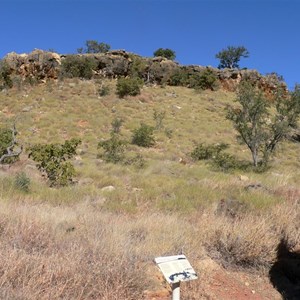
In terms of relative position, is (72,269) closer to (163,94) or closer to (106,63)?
(163,94)

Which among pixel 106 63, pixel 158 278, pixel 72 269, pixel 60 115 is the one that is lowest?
pixel 158 278

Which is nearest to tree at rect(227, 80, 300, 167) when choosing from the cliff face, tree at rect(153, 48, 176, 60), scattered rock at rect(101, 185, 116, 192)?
scattered rock at rect(101, 185, 116, 192)

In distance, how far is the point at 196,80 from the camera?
1473 inches

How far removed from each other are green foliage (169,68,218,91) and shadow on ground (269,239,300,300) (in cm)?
3237

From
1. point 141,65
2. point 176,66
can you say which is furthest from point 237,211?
point 176,66

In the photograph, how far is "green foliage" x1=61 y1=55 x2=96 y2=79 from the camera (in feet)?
110

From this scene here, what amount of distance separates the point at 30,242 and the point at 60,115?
22763 millimetres

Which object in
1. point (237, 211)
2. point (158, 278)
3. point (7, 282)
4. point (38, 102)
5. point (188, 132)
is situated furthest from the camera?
point (38, 102)

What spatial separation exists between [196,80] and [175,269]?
3548cm

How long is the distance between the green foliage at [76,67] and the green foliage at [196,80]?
8351 mm

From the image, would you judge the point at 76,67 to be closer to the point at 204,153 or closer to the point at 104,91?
the point at 104,91

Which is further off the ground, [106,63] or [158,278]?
[106,63]

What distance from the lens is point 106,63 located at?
35.1 meters

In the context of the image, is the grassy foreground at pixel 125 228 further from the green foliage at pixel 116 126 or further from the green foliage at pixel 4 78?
the green foliage at pixel 4 78
